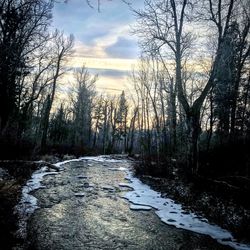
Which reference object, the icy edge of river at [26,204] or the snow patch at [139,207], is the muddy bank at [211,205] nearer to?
the snow patch at [139,207]

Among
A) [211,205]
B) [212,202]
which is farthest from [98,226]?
[212,202]

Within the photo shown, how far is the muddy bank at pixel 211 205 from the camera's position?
6988mm

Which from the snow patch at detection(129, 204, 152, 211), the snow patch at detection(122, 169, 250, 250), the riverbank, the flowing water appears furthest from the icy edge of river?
the riverbank

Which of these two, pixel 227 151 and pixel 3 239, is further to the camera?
pixel 227 151

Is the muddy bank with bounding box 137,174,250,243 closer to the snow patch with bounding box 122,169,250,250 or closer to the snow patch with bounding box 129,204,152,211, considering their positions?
the snow patch with bounding box 122,169,250,250

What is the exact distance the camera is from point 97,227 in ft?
23.2

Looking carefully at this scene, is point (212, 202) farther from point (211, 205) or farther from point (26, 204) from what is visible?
point (26, 204)

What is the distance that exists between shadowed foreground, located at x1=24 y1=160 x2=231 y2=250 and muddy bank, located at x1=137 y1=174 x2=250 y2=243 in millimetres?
937

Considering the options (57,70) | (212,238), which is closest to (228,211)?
(212,238)

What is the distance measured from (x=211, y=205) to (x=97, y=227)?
361 cm

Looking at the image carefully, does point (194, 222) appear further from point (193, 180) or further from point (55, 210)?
point (55, 210)

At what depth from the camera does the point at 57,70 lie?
3039 centimetres

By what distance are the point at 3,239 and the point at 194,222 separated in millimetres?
4754

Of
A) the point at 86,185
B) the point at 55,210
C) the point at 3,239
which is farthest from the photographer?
the point at 86,185
